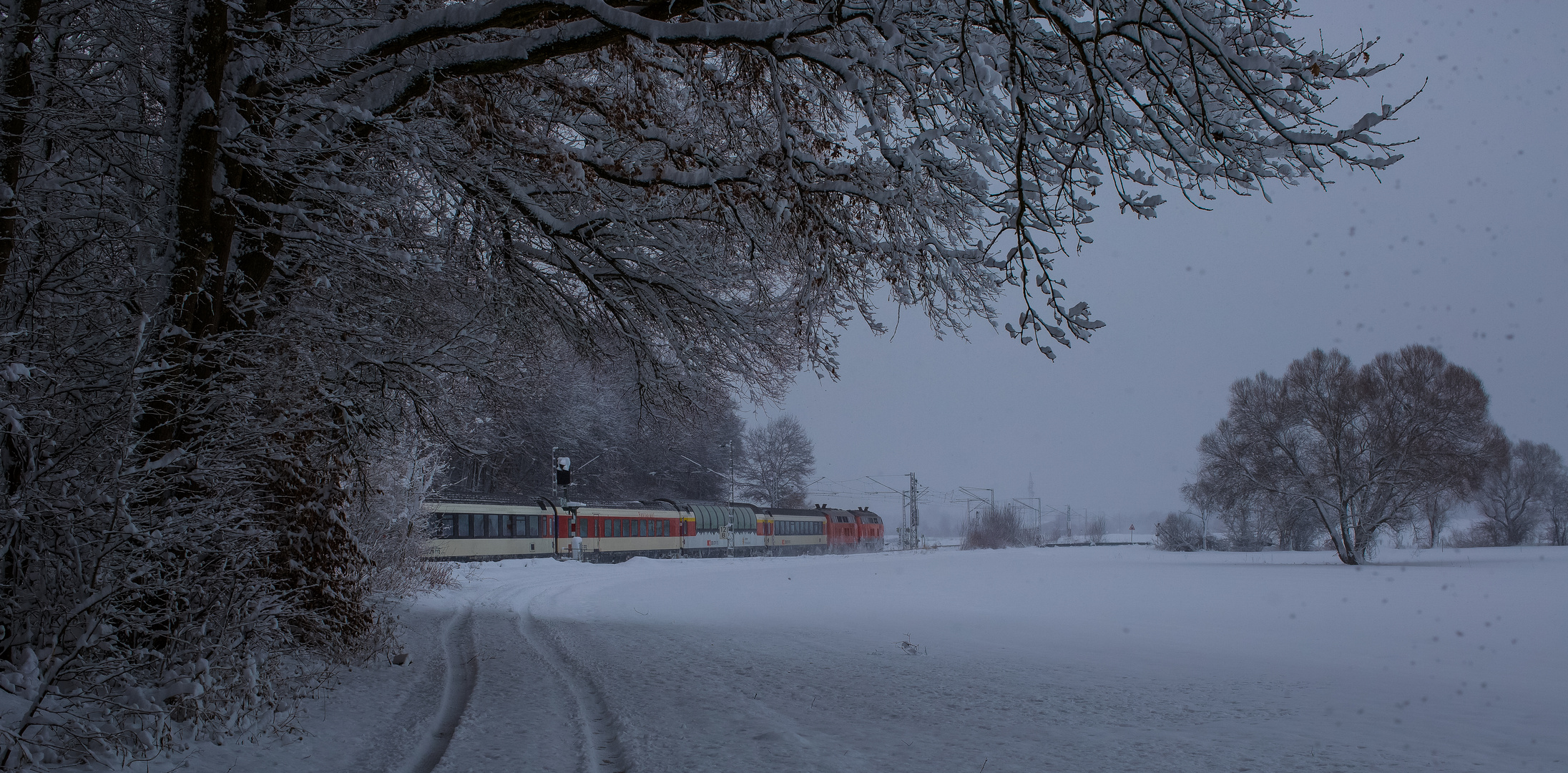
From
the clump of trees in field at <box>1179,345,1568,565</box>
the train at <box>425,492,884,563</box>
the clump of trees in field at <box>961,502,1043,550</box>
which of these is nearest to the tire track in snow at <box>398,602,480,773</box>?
the train at <box>425,492,884,563</box>

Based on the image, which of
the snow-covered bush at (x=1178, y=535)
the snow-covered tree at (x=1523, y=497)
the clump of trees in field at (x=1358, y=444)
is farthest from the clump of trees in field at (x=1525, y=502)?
the clump of trees in field at (x=1358, y=444)

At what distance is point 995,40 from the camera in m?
5.20

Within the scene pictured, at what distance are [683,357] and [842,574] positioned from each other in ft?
65.5

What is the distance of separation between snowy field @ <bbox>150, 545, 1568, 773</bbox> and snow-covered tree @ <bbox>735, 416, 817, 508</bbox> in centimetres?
5258

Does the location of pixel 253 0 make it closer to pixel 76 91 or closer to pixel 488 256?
pixel 76 91

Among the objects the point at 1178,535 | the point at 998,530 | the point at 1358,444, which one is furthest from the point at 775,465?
the point at 1358,444

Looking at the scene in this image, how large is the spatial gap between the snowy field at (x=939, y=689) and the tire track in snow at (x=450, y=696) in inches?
1.1

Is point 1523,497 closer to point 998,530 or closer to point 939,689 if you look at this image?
point 998,530

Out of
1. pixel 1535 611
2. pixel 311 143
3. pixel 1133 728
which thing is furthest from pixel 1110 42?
pixel 1535 611

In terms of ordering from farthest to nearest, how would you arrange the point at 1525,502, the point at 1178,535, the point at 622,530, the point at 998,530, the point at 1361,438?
the point at 998,530 → the point at 1178,535 → the point at 1525,502 → the point at 622,530 → the point at 1361,438

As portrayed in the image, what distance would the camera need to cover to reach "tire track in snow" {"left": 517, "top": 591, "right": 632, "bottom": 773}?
457cm

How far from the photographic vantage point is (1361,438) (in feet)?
109

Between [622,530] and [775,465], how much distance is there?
1319 inches

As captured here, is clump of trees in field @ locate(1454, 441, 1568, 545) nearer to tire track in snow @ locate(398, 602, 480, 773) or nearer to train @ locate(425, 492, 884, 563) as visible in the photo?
train @ locate(425, 492, 884, 563)
